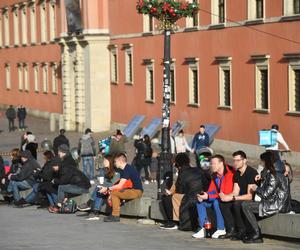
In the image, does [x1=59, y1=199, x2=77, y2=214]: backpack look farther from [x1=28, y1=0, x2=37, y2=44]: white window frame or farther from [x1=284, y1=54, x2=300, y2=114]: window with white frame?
[x1=28, y1=0, x2=37, y2=44]: white window frame

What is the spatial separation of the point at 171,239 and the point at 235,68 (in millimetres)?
21297

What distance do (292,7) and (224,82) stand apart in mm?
6664

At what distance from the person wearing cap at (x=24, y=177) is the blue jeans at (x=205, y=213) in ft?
27.1

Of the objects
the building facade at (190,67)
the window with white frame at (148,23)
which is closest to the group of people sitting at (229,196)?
the building facade at (190,67)

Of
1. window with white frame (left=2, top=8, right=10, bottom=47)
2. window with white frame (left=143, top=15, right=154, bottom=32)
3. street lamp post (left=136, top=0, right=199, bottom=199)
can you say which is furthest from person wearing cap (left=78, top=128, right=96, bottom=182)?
window with white frame (left=2, top=8, right=10, bottom=47)

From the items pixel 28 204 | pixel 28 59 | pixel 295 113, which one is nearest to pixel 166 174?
pixel 28 204

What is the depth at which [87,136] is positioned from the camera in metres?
31.0

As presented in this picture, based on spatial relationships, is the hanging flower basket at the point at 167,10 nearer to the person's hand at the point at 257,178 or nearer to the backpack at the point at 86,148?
the person's hand at the point at 257,178

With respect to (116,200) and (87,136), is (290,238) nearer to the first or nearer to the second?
(116,200)

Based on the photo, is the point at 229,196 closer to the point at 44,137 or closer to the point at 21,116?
the point at 44,137

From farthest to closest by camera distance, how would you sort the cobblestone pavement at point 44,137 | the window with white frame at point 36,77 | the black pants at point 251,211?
1. the window with white frame at point 36,77
2. the cobblestone pavement at point 44,137
3. the black pants at point 251,211

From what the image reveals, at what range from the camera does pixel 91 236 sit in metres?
18.5

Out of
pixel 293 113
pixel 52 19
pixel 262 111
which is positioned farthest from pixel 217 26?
pixel 52 19

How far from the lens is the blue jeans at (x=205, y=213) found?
17.6 meters
